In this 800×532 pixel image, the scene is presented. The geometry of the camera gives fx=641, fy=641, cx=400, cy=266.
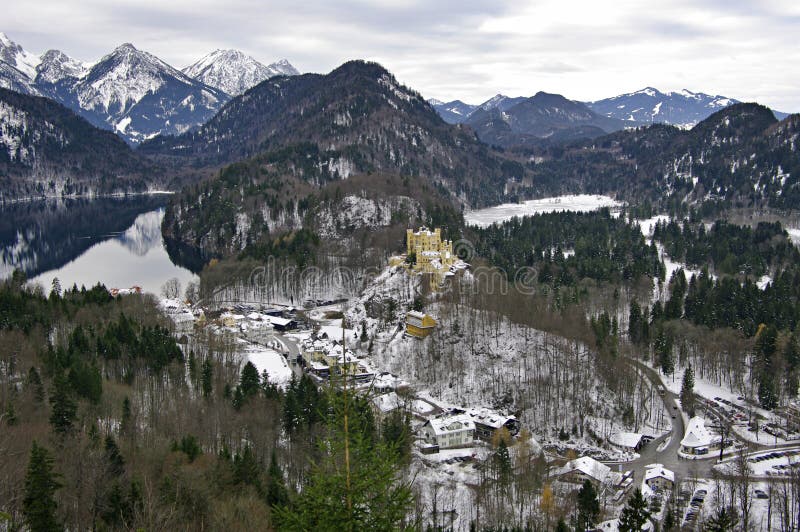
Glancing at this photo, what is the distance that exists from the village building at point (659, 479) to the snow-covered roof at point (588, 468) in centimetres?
241

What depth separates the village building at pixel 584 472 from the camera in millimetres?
39072

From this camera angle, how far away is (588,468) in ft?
131

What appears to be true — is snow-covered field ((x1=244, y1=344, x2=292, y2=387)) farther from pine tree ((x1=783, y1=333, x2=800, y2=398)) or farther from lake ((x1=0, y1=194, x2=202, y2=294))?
pine tree ((x1=783, y1=333, x2=800, y2=398))

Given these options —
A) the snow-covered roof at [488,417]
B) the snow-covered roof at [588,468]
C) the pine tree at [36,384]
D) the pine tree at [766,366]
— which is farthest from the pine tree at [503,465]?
the pine tree at [36,384]

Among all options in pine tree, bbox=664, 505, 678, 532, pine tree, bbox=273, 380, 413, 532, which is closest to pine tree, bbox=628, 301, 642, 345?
pine tree, bbox=664, 505, 678, 532

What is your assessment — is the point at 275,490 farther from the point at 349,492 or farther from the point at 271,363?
the point at 271,363

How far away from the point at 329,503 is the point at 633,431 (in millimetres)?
40541

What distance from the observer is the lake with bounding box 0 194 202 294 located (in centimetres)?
10369

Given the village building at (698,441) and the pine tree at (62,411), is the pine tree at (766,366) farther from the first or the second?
the pine tree at (62,411)

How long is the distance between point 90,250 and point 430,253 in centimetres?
8904

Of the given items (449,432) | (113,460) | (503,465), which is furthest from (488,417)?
(113,460)

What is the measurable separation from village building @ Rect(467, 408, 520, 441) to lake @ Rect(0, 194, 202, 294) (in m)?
59.5

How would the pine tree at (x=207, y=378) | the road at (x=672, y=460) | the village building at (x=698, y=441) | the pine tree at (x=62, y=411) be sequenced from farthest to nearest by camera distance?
the pine tree at (x=207, y=378) → the village building at (x=698, y=441) → the road at (x=672, y=460) → the pine tree at (x=62, y=411)

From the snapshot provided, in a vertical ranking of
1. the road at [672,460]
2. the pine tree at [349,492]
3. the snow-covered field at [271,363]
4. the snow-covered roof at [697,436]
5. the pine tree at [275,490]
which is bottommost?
the road at [672,460]
